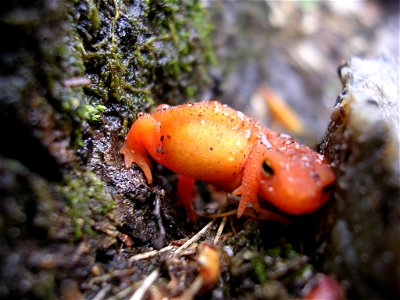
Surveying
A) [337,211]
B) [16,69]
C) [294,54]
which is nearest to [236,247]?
[337,211]

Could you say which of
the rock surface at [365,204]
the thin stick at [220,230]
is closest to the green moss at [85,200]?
the thin stick at [220,230]

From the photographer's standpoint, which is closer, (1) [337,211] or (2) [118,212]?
(1) [337,211]

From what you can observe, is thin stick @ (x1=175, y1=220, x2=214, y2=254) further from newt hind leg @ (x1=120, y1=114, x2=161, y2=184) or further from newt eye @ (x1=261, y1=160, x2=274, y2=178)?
newt eye @ (x1=261, y1=160, x2=274, y2=178)

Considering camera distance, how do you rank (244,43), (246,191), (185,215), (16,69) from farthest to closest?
(244,43) < (185,215) < (246,191) < (16,69)

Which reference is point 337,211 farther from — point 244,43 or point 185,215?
point 244,43

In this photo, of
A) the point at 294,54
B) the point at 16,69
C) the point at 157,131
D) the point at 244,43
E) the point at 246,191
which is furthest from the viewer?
the point at 294,54

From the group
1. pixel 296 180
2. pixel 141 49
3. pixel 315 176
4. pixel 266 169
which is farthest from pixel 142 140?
pixel 315 176

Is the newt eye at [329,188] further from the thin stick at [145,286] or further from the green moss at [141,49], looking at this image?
the green moss at [141,49]
